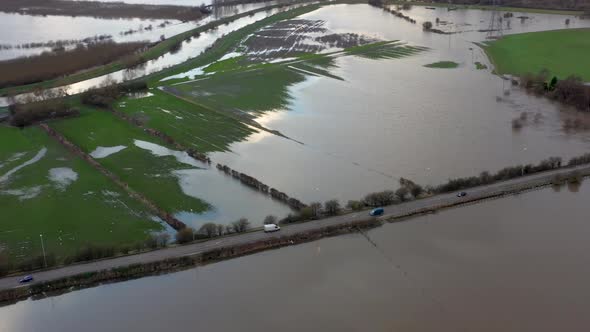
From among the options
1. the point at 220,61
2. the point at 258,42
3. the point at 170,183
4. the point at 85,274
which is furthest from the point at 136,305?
the point at 258,42

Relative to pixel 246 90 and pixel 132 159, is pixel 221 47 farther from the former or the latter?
pixel 132 159

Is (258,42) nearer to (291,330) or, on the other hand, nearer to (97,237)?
(97,237)

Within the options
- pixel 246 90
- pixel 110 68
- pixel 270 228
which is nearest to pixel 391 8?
pixel 110 68

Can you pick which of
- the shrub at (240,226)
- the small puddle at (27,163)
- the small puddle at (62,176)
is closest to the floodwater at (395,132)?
the shrub at (240,226)

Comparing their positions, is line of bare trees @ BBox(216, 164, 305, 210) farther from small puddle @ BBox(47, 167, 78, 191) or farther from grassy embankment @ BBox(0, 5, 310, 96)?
grassy embankment @ BBox(0, 5, 310, 96)

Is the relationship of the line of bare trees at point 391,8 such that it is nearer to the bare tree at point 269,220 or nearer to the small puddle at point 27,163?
the small puddle at point 27,163
